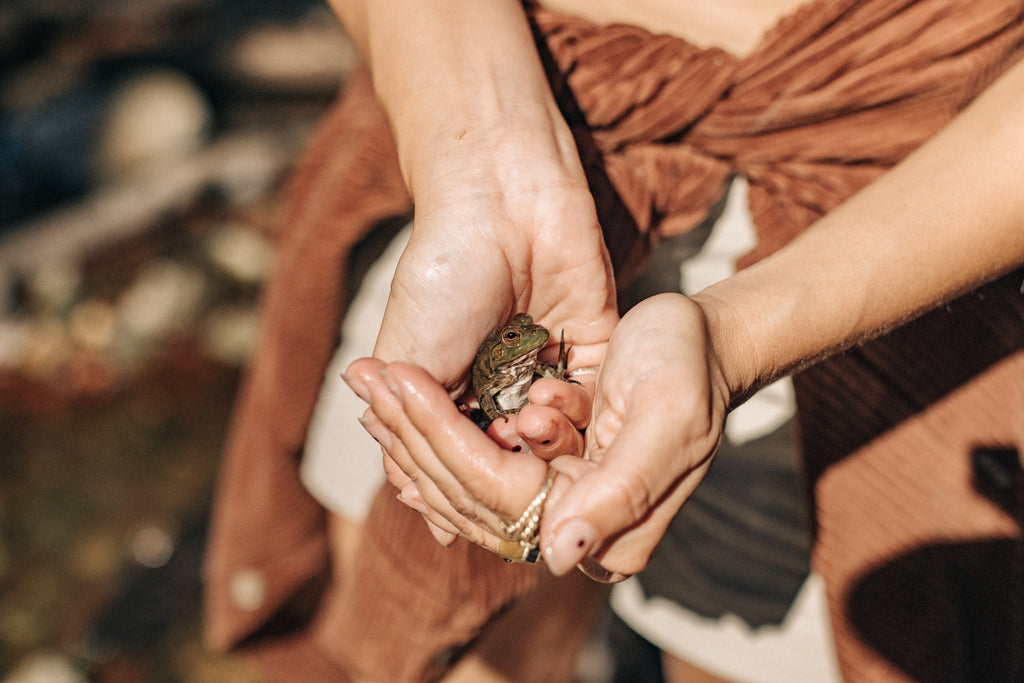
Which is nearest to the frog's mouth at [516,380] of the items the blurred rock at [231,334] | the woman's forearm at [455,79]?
the woman's forearm at [455,79]

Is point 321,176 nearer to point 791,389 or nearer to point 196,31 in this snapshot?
point 791,389

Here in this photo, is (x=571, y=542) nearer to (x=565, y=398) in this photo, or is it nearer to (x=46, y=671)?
(x=565, y=398)

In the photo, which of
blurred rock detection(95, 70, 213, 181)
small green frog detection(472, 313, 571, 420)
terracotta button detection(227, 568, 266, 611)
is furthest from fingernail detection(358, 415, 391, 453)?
blurred rock detection(95, 70, 213, 181)

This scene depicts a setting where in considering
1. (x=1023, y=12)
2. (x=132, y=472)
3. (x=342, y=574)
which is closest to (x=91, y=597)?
(x=132, y=472)

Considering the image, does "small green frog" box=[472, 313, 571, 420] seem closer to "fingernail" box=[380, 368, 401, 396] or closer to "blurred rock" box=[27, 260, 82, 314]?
"fingernail" box=[380, 368, 401, 396]

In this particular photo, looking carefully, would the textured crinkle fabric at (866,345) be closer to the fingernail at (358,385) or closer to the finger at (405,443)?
the finger at (405,443)

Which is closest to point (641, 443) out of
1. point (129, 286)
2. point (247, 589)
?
point (247, 589)

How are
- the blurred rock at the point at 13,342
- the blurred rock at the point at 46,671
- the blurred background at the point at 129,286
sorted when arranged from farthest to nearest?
the blurred rock at the point at 13,342
the blurred background at the point at 129,286
the blurred rock at the point at 46,671

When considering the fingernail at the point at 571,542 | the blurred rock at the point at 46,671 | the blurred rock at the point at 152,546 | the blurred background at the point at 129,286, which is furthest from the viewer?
the blurred rock at the point at 152,546
